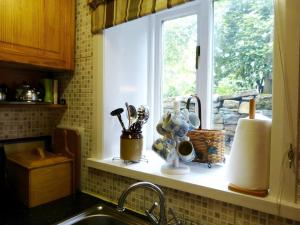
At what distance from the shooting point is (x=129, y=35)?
4.89 ft

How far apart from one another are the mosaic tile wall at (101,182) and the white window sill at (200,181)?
0.06 metres

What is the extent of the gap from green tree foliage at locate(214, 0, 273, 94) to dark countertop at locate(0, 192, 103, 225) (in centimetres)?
97

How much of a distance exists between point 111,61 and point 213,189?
89cm

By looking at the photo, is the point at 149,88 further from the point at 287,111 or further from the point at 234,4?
the point at 287,111

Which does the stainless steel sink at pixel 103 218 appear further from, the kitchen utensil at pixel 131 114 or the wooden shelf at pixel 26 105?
the wooden shelf at pixel 26 105

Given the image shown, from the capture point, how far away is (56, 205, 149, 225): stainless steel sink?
1112 mm

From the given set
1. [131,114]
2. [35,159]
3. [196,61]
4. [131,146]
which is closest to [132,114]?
[131,114]

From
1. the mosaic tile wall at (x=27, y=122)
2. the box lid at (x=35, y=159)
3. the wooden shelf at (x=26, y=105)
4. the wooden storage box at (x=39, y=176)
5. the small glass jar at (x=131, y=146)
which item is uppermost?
the wooden shelf at (x=26, y=105)

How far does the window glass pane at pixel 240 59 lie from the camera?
115cm

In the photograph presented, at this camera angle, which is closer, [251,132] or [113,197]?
[251,132]

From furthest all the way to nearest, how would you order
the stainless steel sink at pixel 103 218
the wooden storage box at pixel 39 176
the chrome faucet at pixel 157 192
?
the wooden storage box at pixel 39 176
the stainless steel sink at pixel 103 218
the chrome faucet at pixel 157 192

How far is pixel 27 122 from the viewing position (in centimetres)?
159

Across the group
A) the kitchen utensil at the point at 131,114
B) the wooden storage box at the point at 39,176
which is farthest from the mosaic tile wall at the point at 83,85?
the kitchen utensil at the point at 131,114

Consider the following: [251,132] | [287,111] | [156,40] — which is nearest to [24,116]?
[156,40]
